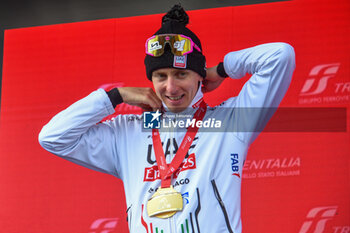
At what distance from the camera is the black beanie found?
1578 millimetres

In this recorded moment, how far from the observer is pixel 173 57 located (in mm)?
1574

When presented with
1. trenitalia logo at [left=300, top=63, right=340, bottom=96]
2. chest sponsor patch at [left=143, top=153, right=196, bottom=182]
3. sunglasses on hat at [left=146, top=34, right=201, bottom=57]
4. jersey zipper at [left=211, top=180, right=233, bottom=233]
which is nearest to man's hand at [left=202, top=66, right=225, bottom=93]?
sunglasses on hat at [left=146, top=34, right=201, bottom=57]

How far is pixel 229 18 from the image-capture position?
143 inches

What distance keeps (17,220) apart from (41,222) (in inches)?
9.8

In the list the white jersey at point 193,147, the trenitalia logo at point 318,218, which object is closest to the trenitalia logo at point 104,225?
the trenitalia logo at point 318,218

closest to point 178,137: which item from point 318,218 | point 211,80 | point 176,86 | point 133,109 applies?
point 176,86

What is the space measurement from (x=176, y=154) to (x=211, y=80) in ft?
1.20

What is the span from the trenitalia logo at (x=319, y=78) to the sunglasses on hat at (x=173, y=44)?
197cm

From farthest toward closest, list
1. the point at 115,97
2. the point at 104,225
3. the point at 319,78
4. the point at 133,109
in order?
1. the point at 133,109
2. the point at 104,225
3. the point at 319,78
4. the point at 115,97

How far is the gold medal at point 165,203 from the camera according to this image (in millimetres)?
1420

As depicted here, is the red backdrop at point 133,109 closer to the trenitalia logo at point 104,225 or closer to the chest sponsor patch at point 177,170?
the trenitalia logo at point 104,225

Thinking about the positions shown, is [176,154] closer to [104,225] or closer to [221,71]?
[221,71]

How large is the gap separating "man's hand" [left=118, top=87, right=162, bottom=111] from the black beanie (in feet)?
0.32

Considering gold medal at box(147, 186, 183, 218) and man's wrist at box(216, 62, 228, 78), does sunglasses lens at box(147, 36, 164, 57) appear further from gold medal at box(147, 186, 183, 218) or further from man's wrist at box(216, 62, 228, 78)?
gold medal at box(147, 186, 183, 218)
